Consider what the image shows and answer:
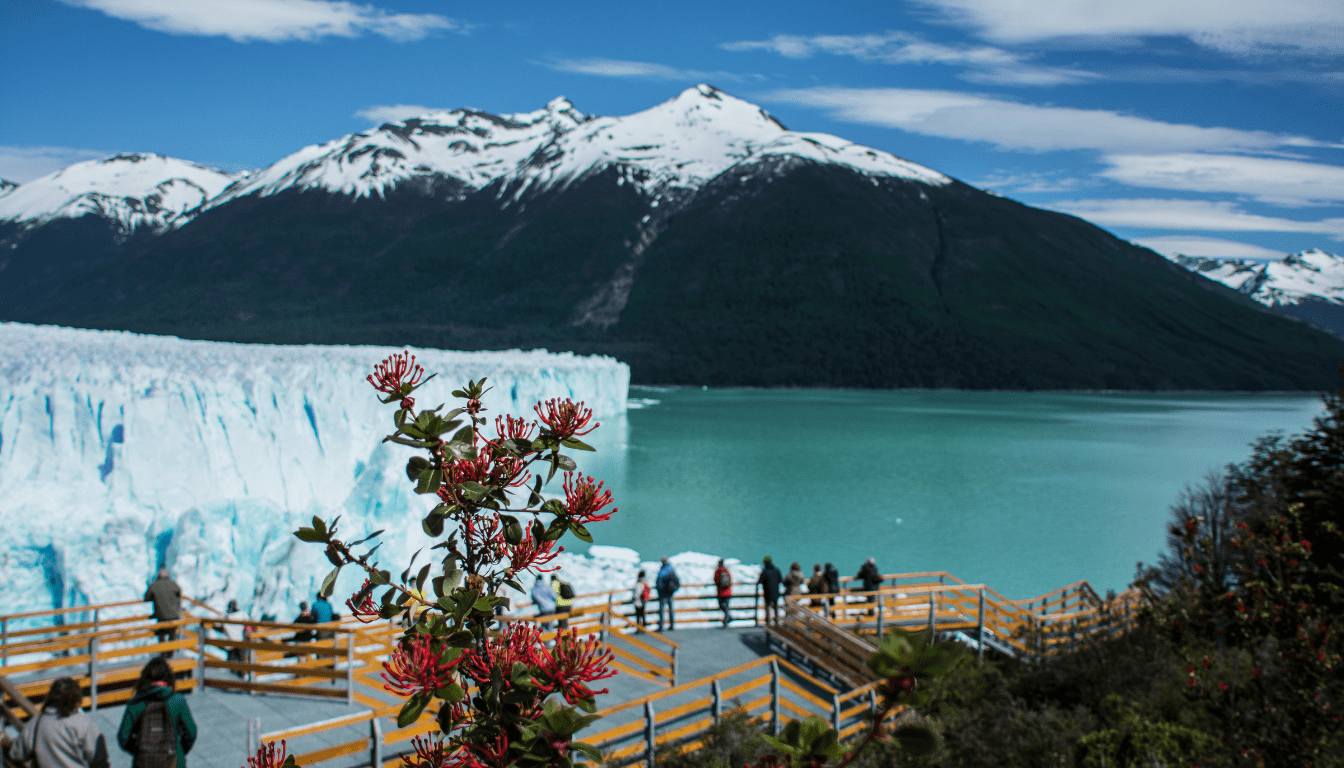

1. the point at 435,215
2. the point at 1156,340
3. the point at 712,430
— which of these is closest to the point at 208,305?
the point at 435,215

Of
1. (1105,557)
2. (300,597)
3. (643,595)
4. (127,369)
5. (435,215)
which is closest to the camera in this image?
(643,595)

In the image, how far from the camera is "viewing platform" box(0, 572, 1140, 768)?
6281mm

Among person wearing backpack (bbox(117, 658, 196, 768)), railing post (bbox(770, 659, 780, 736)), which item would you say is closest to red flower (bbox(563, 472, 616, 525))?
person wearing backpack (bbox(117, 658, 196, 768))

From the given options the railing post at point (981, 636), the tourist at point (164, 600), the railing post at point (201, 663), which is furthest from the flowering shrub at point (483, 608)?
the railing post at point (981, 636)

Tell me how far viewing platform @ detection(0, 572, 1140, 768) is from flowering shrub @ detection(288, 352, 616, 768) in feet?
10.5

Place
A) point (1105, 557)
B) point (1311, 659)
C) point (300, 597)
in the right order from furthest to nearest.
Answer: point (1105, 557) → point (300, 597) → point (1311, 659)

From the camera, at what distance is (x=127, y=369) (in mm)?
14070

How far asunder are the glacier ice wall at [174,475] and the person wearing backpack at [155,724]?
847 cm

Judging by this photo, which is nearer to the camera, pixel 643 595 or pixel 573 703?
pixel 573 703

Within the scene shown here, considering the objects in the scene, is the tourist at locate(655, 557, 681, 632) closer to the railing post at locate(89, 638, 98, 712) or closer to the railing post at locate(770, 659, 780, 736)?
the railing post at locate(770, 659, 780, 736)

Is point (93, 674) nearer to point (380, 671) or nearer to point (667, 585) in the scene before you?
point (380, 671)

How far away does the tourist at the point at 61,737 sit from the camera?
3957 mm

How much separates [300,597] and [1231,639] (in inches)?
464

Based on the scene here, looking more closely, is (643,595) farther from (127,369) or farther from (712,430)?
(712,430)
